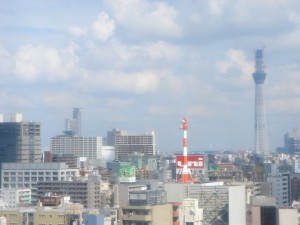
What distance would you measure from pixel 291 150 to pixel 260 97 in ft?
29.6

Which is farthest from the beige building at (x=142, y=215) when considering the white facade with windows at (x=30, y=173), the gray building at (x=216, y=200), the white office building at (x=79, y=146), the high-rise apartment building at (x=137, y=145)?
the white office building at (x=79, y=146)

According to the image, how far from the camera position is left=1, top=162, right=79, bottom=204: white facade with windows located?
5194 centimetres

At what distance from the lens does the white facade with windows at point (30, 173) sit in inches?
2045

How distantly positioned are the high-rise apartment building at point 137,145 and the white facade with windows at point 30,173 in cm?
2819

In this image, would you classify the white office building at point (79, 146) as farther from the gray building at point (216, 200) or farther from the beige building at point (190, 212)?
the beige building at point (190, 212)

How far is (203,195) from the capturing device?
28.1 meters

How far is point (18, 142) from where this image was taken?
5897cm

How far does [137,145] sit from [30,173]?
3035 cm

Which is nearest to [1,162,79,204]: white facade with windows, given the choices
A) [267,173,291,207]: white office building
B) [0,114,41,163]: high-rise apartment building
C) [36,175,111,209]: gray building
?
[0,114,41,163]: high-rise apartment building

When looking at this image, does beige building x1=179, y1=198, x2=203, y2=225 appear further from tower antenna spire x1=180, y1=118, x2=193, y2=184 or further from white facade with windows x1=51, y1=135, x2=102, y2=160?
white facade with windows x1=51, y1=135, x2=102, y2=160

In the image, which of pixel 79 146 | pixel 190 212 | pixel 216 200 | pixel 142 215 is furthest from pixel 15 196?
pixel 79 146

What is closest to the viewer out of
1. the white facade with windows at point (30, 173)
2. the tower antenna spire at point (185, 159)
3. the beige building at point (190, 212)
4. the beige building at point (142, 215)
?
the beige building at point (142, 215)

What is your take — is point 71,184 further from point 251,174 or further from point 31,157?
point 31,157

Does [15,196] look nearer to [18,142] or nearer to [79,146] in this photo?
[18,142]
